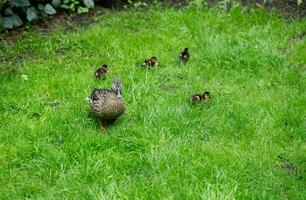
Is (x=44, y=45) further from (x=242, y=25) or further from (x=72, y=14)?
(x=242, y=25)

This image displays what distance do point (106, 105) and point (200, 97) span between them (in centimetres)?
109

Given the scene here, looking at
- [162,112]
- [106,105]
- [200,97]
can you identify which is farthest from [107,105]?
[200,97]

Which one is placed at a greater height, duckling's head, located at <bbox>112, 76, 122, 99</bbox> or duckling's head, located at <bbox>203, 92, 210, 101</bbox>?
duckling's head, located at <bbox>112, 76, 122, 99</bbox>

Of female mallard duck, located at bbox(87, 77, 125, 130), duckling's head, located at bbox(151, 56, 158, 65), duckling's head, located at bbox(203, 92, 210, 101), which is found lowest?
duckling's head, located at bbox(203, 92, 210, 101)

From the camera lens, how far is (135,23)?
27.1 feet

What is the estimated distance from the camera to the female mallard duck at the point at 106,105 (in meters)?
5.64

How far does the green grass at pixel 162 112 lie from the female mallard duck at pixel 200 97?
76 millimetres

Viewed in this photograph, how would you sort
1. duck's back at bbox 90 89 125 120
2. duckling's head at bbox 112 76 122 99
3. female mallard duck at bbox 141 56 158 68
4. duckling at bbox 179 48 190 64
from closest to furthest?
1. duck's back at bbox 90 89 125 120
2. duckling's head at bbox 112 76 122 99
3. female mallard duck at bbox 141 56 158 68
4. duckling at bbox 179 48 190 64

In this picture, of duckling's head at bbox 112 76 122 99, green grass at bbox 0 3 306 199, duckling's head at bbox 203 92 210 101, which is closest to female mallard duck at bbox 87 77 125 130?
duckling's head at bbox 112 76 122 99

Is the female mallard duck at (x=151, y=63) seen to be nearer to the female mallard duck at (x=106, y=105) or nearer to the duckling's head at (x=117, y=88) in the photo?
the duckling's head at (x=117, y=88)

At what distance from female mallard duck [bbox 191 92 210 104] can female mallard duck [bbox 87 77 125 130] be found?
816mm

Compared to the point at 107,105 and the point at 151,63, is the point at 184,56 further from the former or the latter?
the point at 107,105

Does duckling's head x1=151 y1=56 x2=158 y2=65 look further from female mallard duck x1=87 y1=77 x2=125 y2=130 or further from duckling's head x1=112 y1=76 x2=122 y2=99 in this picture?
female mallard duck x1=87 y1=77 x2=125 y2=130

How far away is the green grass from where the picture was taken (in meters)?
4.96
